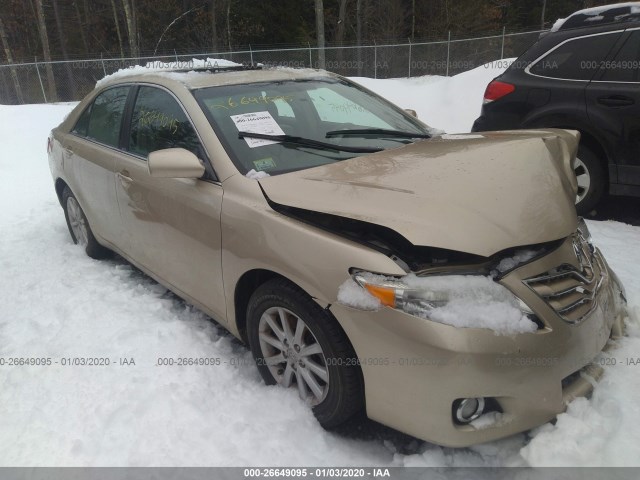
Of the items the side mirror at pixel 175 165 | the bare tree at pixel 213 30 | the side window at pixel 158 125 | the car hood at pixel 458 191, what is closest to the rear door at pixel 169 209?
the side window at pixel 158 125

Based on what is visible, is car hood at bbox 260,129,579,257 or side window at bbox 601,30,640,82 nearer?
car hood at bbox 260,129,579,257

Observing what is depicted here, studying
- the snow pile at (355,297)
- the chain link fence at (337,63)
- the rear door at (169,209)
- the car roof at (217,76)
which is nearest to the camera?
the snow pile at (355,297)

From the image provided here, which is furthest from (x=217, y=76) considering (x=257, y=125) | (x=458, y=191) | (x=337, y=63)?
(x=337, y=63)

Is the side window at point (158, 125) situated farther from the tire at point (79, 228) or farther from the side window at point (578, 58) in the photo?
the side window at point (578, 58)

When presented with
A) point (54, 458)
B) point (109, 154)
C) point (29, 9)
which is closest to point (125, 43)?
point (29, 9)

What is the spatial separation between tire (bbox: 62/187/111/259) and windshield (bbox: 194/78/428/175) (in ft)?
6.76

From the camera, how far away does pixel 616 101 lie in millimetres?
4457

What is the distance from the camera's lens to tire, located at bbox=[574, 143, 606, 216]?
183 inches

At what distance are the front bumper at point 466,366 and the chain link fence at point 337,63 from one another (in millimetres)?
17629

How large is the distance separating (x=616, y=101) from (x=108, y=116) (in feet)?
14.8

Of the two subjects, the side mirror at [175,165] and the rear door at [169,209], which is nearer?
the side mirror at [175,165]

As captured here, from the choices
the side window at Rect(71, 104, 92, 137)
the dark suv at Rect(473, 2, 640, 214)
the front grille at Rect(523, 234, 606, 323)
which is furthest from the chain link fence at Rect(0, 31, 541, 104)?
the front grille at Rect(523, 234, 606, 323)

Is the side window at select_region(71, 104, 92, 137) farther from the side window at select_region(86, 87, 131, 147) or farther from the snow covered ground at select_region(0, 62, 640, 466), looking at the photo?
the snow covered ground at select_region(0, 62, 640, 466)

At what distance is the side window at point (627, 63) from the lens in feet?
14.6
